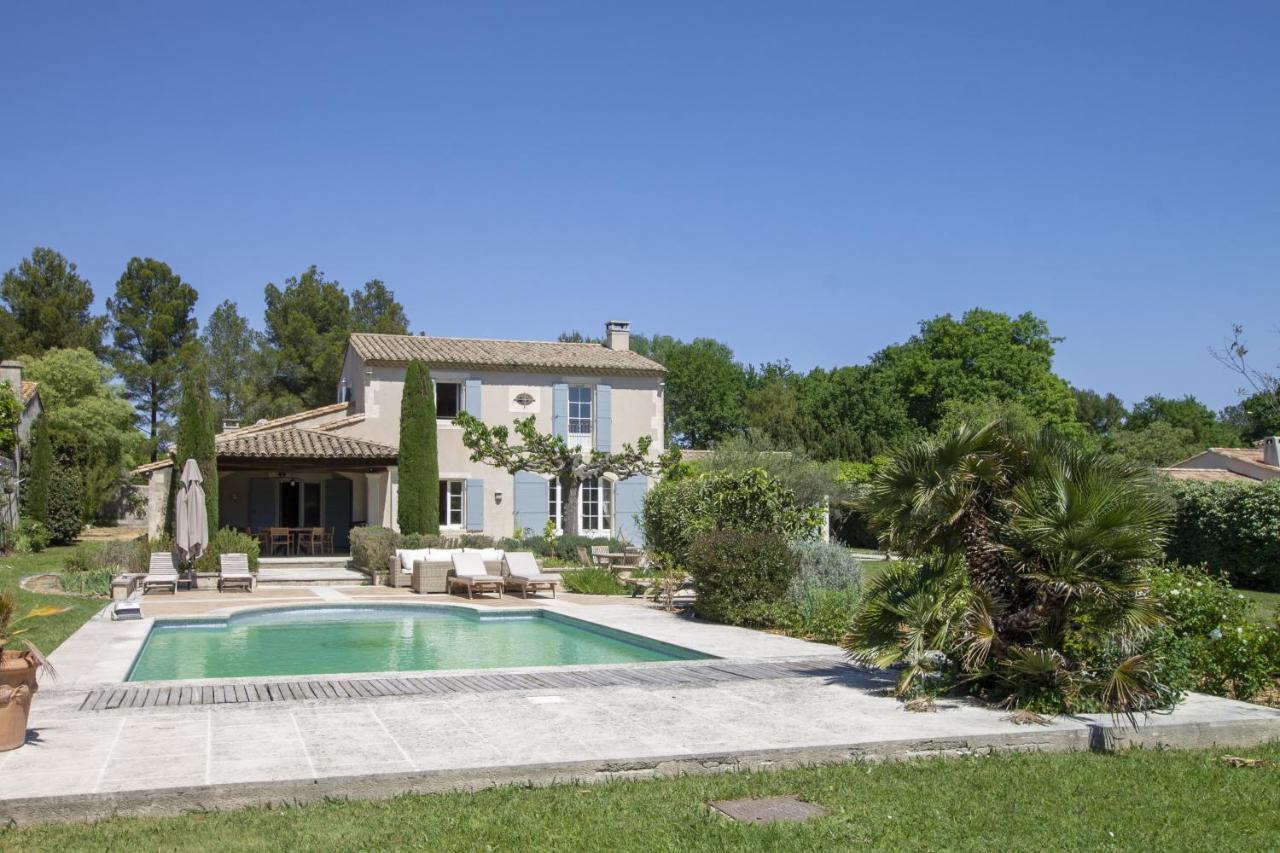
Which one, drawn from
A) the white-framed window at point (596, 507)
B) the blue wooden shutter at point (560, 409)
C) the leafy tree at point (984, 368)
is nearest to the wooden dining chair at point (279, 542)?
the blue wooden shutter at point (560, 409)

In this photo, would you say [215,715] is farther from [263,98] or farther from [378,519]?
[378,519]

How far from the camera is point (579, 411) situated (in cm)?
3050

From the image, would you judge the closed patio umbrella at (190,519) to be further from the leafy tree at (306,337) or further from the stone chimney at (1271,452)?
the stone chimney at (1271,452)

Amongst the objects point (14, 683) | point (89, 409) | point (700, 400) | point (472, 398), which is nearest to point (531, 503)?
point (472, 398)

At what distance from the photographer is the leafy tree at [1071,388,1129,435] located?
238 feet

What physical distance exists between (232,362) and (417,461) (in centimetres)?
2680

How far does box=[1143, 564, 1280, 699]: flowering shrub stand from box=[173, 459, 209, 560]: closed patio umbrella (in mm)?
15568

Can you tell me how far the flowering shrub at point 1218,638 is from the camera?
851 cm

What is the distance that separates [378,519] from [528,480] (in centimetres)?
408

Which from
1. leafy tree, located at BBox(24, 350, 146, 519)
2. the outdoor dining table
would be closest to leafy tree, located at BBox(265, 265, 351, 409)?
leafy tree, located at BBox(24, 350, 146, 519)

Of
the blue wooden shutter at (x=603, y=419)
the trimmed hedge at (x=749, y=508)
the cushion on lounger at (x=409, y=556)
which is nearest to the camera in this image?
the trimmed hedge at (x=749, y=508)

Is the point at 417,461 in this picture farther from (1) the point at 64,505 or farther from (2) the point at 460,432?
(1) the point at 64,505

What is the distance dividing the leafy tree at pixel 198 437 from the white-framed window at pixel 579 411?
10.6 m

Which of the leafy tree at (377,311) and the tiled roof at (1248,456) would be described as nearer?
the tiled roof at (1248,456)
